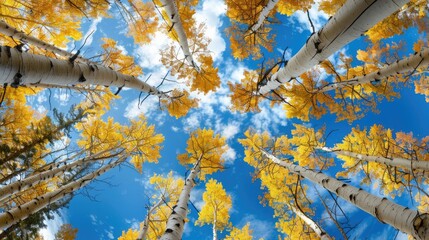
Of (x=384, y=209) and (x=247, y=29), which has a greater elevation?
(x=247, y=29)

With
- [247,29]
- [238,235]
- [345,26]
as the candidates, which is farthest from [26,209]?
[238,235]

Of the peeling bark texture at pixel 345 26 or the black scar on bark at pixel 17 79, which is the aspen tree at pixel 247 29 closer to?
the peeling bark texture at pixel 345 26

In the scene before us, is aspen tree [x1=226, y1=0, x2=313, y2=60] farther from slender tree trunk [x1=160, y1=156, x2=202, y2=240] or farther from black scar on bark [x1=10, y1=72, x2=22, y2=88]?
black scar on bark [x1=10, y1=72, x2=22, y2=88]

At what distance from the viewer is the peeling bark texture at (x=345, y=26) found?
163cm

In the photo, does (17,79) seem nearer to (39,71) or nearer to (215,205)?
(39,71)

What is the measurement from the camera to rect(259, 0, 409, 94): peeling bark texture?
1629 mm

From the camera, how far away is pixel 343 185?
3461mm

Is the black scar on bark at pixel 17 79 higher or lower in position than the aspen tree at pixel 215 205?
lower

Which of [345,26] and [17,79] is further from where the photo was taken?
[17,79]

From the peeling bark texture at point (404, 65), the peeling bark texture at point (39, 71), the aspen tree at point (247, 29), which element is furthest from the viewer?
the aspen tree at point (247, 29)

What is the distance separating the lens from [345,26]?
186cm

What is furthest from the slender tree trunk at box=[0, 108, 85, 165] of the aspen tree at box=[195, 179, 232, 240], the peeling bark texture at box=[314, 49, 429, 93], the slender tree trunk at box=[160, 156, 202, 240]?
the peeling bark texture at box=[314, 49, 429, 93]

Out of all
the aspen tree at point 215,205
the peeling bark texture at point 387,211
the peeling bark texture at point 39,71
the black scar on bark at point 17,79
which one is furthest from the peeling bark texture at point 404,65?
the aspen tree at point 215,205

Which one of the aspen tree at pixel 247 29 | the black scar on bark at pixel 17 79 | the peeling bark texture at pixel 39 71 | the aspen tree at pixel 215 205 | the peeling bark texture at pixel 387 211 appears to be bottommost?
the peeling bark texture at pixel 387 211
